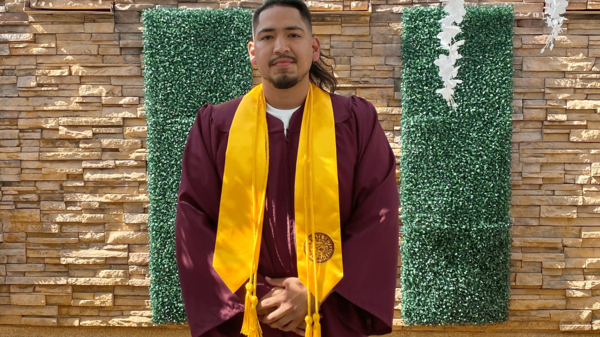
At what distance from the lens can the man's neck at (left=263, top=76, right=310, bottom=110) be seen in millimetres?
2182

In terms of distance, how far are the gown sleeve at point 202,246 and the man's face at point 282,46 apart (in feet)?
1.08

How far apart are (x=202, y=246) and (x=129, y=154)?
214 centimetres

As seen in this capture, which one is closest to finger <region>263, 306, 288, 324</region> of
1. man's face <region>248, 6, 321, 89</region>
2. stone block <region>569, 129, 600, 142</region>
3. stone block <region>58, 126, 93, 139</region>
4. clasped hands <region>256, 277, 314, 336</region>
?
clasped hands <region>256, 277, 314, 336</region>

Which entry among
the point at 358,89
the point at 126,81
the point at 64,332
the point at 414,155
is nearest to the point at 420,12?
the point at 358,89

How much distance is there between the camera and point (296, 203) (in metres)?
2.06

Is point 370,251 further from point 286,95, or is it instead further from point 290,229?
point 286,95

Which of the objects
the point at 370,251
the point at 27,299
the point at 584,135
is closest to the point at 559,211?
the point at 584,135

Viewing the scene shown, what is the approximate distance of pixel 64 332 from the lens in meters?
4.09

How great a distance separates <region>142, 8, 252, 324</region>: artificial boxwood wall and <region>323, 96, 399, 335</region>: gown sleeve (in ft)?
6.35

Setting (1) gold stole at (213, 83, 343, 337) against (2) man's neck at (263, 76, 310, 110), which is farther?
(2) man's neck at (263, 76, 310, 110)

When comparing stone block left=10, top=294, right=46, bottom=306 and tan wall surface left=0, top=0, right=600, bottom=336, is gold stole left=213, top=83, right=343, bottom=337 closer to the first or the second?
tan wall surface left=0, top=0, right=600, bottom=336

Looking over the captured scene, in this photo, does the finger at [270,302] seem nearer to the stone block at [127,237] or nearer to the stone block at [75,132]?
the stone block at [127,237]

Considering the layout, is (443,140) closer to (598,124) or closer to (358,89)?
(358,89)

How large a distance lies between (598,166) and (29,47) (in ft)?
13.0
